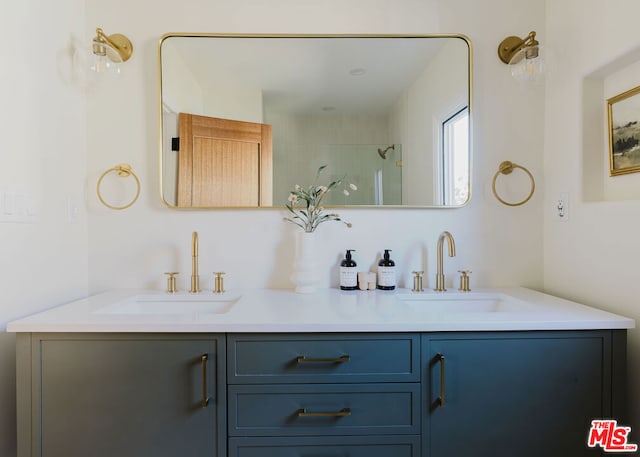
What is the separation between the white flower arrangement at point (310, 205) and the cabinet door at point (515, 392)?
0.74 meters

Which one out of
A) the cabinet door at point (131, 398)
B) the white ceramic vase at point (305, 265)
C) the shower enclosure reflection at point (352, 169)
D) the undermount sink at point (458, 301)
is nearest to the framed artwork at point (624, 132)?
the undermount sink at point (458, 301)

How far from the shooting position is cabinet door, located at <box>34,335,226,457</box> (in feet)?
3.66

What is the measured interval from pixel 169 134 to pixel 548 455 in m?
1.91

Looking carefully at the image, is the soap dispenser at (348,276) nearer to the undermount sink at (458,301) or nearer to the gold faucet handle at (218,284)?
the undermount sink at (458,301)

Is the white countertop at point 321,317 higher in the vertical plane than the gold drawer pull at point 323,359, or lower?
higher

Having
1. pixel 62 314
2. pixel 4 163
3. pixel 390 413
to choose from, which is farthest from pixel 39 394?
pixel 390 413

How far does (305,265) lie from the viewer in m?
1.59

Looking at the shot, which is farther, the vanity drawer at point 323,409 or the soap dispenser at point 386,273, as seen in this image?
the soap dispenser at point 386,273

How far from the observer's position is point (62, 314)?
1.21m

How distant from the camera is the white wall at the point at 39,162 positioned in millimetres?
1220

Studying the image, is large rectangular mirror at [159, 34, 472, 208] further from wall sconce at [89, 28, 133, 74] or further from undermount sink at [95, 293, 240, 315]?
undermount sink at [95, 293, 240, 315]

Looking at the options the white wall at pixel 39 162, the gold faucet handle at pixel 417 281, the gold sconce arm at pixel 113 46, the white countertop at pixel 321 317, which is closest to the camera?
the white countertop at pixel 321 317

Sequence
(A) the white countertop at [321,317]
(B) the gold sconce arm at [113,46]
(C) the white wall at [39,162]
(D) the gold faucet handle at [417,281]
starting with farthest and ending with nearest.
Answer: (D) the gold faucet handle at [417,281]
(B) the gold sconce arm at [113,46]
(C) the white wall at [39,162]
(A) the white countertop at [321,317]

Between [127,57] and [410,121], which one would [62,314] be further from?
[410,121]
